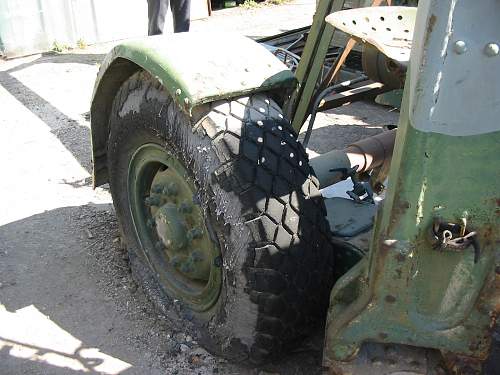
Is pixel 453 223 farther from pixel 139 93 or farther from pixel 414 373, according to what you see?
pixel 139 93

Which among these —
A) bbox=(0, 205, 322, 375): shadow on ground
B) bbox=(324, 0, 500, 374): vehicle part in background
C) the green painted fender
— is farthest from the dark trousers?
bbox=(324, 0, 500, 374): vehicle part in background

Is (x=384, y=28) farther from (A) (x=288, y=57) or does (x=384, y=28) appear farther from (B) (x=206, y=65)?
(A) (x=288, y=57)

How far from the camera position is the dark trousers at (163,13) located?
21.1ft

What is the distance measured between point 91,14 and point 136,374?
23.2ft

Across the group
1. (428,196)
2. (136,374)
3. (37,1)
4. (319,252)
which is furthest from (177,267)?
(37,1)

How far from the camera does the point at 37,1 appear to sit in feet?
26.7

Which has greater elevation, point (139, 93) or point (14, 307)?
point (139, 93)

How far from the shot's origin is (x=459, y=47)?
1.49m

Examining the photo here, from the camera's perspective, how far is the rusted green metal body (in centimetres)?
150

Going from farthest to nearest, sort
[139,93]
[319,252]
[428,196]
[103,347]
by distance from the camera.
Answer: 1. [103,347]
2. [139,93]
3. [319,252]
4. [428,196]

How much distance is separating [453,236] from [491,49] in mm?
Answer: 507

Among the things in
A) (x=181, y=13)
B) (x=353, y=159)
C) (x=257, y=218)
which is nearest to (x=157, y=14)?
(x=181, y=13)

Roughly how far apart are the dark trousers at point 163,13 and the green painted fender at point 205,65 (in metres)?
4.09

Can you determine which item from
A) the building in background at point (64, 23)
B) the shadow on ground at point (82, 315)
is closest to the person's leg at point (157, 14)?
the building in background at point (64, 23)
